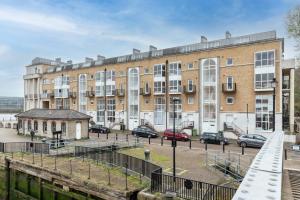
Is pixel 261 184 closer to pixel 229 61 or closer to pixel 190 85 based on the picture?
pixel 229 61

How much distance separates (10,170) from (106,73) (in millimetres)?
33771

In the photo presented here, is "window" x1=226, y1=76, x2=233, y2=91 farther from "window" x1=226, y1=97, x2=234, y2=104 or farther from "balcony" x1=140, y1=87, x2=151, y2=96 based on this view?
"balcony" x1=140, y1=87, x2=151, y2=96

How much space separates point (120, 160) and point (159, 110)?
27.8 meters

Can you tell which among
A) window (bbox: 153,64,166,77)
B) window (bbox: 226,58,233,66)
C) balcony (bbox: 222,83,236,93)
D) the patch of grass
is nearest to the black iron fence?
the patch of grass

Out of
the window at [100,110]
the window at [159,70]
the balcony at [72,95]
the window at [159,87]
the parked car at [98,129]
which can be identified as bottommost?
the parked car at [98,129]

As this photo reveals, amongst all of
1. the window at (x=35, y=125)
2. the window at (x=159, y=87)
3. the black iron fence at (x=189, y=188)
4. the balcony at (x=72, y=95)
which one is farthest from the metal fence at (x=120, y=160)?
the balcony at (x=72, y=95)

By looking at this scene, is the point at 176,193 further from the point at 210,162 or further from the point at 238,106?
the point at 238,106

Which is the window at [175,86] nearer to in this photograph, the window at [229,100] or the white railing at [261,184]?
the window at [229,100]

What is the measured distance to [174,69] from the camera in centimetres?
4497

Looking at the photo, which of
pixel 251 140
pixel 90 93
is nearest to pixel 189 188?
pixel 251 140

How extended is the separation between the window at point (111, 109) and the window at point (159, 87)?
10149 mm

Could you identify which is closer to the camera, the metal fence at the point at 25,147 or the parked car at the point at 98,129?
the metal fence at the point at 25,147

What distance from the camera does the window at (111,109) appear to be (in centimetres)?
5250

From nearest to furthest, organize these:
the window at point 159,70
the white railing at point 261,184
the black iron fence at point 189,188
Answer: the white railing at point 261,184, the black iron fence at point 189,188, the window at point 159,70
